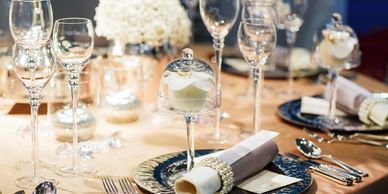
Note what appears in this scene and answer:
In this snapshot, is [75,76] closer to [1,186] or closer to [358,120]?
[1,186]

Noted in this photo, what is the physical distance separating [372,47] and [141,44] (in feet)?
8.31

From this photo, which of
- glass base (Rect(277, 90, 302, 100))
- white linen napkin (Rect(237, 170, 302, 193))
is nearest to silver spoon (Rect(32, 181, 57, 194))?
white linen napkin (Rect(237, 170, 302, 193))

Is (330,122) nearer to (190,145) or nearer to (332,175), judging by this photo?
(332,175)

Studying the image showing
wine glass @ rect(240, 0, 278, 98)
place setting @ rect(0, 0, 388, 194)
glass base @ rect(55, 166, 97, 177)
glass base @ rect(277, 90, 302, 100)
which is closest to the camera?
place setting @ rect(0, 0, 388, 194)

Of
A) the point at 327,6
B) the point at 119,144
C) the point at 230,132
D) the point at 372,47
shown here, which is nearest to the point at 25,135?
the point at 119,144

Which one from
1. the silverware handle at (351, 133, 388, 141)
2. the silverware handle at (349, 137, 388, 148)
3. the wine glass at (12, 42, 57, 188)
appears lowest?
the silverware handle at (349, 137, 388, 148)

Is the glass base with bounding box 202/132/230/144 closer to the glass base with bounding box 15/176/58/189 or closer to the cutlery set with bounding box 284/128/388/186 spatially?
the cutlery set with bounding box 284/128/388/186

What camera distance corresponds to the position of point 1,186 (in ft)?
4.76

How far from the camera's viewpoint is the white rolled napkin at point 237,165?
1.33 m

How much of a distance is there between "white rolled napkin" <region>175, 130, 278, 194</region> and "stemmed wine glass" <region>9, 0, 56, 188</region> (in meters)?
0.37

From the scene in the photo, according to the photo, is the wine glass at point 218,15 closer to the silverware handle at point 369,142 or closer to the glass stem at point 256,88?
the glass stem at point 256,88

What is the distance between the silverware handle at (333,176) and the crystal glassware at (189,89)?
0.32 m

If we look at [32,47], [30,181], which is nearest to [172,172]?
[30,181]

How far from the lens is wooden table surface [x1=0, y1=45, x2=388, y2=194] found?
151 cm
